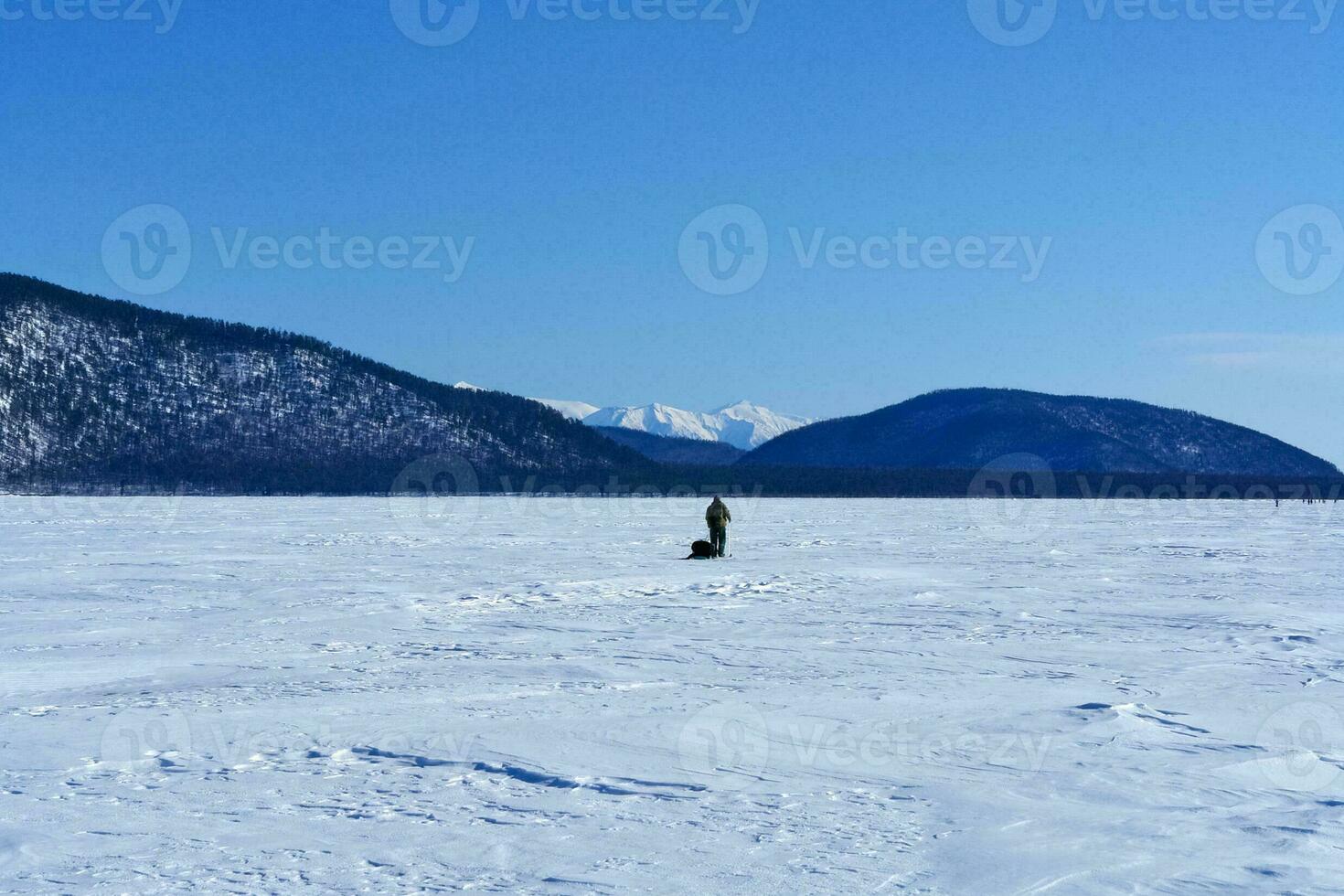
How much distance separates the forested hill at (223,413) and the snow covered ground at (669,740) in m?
115

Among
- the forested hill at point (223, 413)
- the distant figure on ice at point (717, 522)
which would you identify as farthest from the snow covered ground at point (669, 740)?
the forested hill at point (223, 413)

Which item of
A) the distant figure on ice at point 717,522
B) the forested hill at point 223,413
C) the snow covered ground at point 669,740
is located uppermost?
the forested hill at point 223,413

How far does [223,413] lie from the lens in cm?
15150

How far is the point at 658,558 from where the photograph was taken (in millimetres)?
22188

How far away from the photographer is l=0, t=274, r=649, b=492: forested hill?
136 meters

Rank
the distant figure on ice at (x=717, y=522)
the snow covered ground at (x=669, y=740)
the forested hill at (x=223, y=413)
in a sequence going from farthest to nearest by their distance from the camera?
Result: the forested hill at (x=223, y=413) < the distant figure on ice at (x=717, y=522) < the snow covered ground at (x=669, y=740)

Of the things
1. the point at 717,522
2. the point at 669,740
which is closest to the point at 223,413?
the point at 717,522

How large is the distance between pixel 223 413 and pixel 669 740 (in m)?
155

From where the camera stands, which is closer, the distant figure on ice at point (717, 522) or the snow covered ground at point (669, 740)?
the snow covered ground at point (669, 740)

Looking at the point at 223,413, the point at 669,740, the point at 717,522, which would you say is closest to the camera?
the point at 669,740

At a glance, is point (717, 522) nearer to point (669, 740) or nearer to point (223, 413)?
point (669, 740)

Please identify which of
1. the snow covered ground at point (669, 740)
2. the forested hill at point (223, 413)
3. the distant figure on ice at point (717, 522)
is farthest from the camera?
the forested hill at point (223, 413)

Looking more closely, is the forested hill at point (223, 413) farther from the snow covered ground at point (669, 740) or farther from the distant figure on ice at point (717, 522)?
the snow covered ground at point (669, 740)

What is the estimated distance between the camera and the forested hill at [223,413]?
13562 cm
